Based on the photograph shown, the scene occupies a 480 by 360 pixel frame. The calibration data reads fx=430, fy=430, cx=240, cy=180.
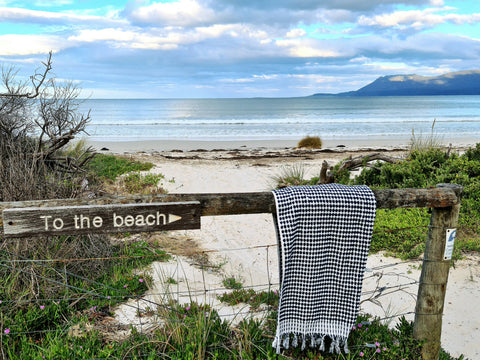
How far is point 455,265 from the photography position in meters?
5.83

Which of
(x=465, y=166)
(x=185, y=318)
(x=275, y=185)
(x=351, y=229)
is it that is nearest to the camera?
(x=351, y=229)

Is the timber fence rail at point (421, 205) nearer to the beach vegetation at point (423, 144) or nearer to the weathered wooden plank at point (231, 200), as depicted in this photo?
the weathered wooden plank at point (231, 200)

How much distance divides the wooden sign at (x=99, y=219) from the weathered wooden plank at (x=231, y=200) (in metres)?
0.05

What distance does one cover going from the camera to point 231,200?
2.91 m

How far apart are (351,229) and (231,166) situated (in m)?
10.8

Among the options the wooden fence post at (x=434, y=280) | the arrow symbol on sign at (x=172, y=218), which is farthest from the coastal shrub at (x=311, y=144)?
the arrow symbol on sign at (x=172, y=218)

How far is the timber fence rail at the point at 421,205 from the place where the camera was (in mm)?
2824

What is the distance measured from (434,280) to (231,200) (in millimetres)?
1789

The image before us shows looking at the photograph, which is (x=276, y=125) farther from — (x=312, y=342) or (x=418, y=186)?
(x=312, y=342)

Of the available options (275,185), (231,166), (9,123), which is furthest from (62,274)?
(231,166)

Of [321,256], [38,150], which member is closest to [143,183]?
[38,150]

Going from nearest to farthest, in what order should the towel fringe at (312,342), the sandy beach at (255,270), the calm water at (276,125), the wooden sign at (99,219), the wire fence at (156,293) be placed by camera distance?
the wooden sign at (99,219), the towel fringe at (312,342), the wire fence at (156,293), the sandy beach at (255,270), the calm water at (276,125)

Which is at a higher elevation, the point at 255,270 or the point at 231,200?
the point at 231,200

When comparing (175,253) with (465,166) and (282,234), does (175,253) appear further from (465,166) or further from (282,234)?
(465,166)
